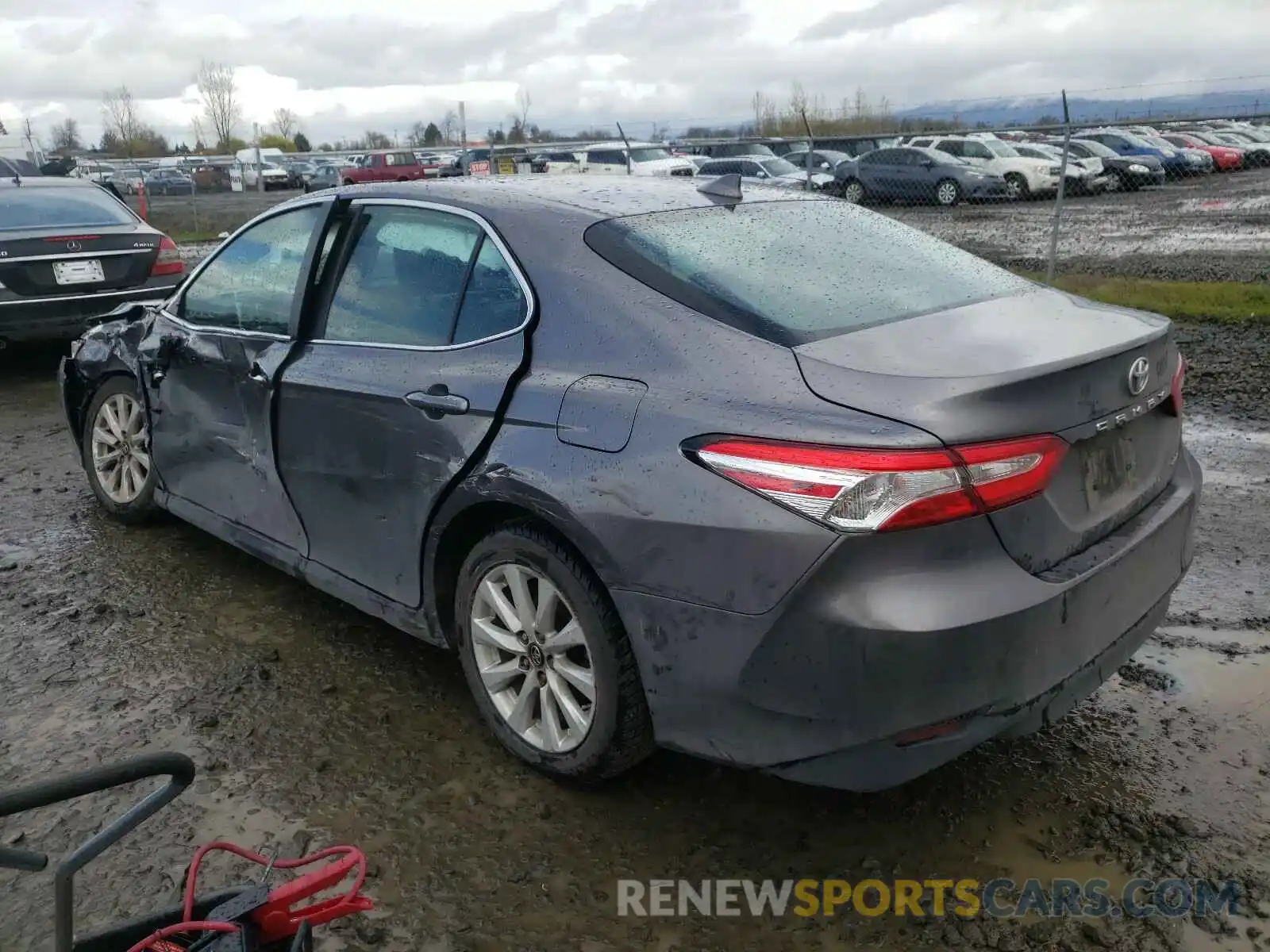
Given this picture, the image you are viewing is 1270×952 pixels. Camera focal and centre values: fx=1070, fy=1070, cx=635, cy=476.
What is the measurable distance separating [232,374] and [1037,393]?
2.91 m

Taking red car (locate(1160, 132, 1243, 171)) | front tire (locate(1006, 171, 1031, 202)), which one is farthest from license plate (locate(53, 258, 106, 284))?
red car (locate(1160, 132, 1243, 171))

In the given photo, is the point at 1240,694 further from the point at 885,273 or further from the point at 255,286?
the point at 255,286

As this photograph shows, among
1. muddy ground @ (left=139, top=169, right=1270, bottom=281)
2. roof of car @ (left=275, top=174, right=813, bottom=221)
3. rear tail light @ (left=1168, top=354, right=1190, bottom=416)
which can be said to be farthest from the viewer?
muddy ground @ (left=139, top=169, right=1270, bottom=281)

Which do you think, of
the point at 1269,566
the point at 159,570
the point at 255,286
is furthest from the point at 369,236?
the point at 1269,566

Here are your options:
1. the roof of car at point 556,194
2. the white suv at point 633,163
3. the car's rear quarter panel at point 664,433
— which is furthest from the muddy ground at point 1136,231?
the car's rear quarter panel at point 664,433

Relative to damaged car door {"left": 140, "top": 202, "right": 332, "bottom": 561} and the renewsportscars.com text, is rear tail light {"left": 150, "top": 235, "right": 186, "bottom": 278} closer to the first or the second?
damaged car door {"left": 140, "top": 202, "right": 332, "bottom": 561}

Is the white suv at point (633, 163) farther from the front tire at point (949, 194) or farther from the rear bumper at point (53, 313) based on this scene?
the rear bumper at point (53, 313)

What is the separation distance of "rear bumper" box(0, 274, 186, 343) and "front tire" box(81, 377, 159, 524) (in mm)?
3117

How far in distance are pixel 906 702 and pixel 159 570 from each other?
141 inches

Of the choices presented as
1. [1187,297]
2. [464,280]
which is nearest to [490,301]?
[464,280]

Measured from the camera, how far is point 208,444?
4.25 meters

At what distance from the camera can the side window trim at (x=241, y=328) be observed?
148 inches

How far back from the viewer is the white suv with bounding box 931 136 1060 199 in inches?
955

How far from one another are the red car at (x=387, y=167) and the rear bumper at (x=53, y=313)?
28.6m
